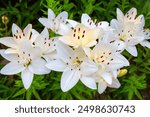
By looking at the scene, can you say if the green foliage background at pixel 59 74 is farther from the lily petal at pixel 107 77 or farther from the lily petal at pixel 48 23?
the lily petal at pixel 107 77

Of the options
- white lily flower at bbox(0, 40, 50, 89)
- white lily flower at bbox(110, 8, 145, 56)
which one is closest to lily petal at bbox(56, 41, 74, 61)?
white lily flower at bbox(0, 40, 50, 89)

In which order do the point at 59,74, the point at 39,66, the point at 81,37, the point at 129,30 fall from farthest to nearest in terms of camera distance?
the point at 59,74
the point at 129,30
the point at 39,66
the point at 81,37

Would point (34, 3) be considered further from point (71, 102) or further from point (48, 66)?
point (48, 66)

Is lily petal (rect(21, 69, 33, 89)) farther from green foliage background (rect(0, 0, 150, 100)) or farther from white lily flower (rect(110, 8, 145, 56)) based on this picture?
white lily flower (rect(110, 8, 145, 56))

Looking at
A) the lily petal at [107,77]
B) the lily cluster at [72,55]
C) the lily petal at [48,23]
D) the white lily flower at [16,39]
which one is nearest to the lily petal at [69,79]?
the lily cluster at [72,55]

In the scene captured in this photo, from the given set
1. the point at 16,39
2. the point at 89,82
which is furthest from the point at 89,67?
the point at 16,39


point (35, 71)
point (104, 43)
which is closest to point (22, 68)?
point (35, 71)

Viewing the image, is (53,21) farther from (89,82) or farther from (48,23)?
(89,82)
